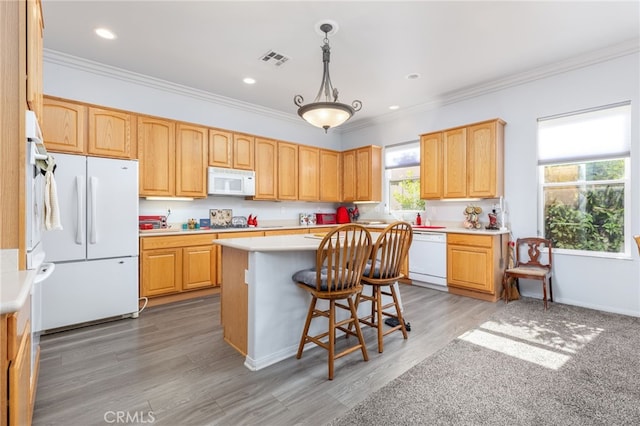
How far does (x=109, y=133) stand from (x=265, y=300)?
288cm

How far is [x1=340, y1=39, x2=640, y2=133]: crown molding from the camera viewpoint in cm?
340

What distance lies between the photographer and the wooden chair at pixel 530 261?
3760 millimetres

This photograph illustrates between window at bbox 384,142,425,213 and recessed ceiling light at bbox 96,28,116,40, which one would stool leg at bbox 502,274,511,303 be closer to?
window at bbox 384,142,425,213

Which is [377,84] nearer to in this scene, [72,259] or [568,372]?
Result: [568,372]

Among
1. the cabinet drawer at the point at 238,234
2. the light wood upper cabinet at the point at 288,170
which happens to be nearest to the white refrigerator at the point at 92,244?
the cabinet drawer at the point at 238,234

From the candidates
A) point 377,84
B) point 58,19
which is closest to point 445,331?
point 377,84

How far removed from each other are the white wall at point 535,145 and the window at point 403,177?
2.29 ft

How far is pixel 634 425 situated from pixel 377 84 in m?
4.12

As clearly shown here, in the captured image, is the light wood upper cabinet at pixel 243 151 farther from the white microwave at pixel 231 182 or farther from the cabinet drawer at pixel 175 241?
the cabinet drawer at pixel 175 241

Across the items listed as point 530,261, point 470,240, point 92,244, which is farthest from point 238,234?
point 530,261

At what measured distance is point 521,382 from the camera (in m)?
2.05

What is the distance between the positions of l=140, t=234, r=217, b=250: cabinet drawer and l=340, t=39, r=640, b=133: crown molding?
12.7ft

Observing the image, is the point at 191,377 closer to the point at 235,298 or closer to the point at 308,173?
the point at 235,298

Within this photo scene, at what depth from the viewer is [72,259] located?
9.71ft
